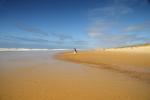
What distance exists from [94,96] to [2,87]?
3.39 meters

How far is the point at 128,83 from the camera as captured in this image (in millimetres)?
6480

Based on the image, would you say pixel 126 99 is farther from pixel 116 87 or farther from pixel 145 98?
pixel 116 87

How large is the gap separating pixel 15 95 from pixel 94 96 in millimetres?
2475

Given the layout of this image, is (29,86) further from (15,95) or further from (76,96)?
(76,96)

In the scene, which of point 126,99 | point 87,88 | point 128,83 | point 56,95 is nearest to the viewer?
point 126,99

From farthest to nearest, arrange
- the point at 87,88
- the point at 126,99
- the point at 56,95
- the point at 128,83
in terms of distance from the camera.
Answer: the point at 128,83 → the point at 87,88 → the point at 56,95 → the point at 126,99

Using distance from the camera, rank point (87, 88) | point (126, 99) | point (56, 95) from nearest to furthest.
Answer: point (126, 99)
point (56, 95)
point (87, 88)

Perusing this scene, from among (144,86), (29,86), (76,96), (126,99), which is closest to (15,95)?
(29,86)

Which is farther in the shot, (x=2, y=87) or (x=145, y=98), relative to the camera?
(x=2, y=87)

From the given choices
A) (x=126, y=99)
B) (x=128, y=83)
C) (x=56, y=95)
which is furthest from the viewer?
(x=128, y=83)

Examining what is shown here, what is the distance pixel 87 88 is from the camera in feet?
19.1

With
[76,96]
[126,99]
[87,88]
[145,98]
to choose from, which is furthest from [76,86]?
[145,98]

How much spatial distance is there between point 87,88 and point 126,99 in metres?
1.56

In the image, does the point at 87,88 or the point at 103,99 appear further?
the point at 87,88
